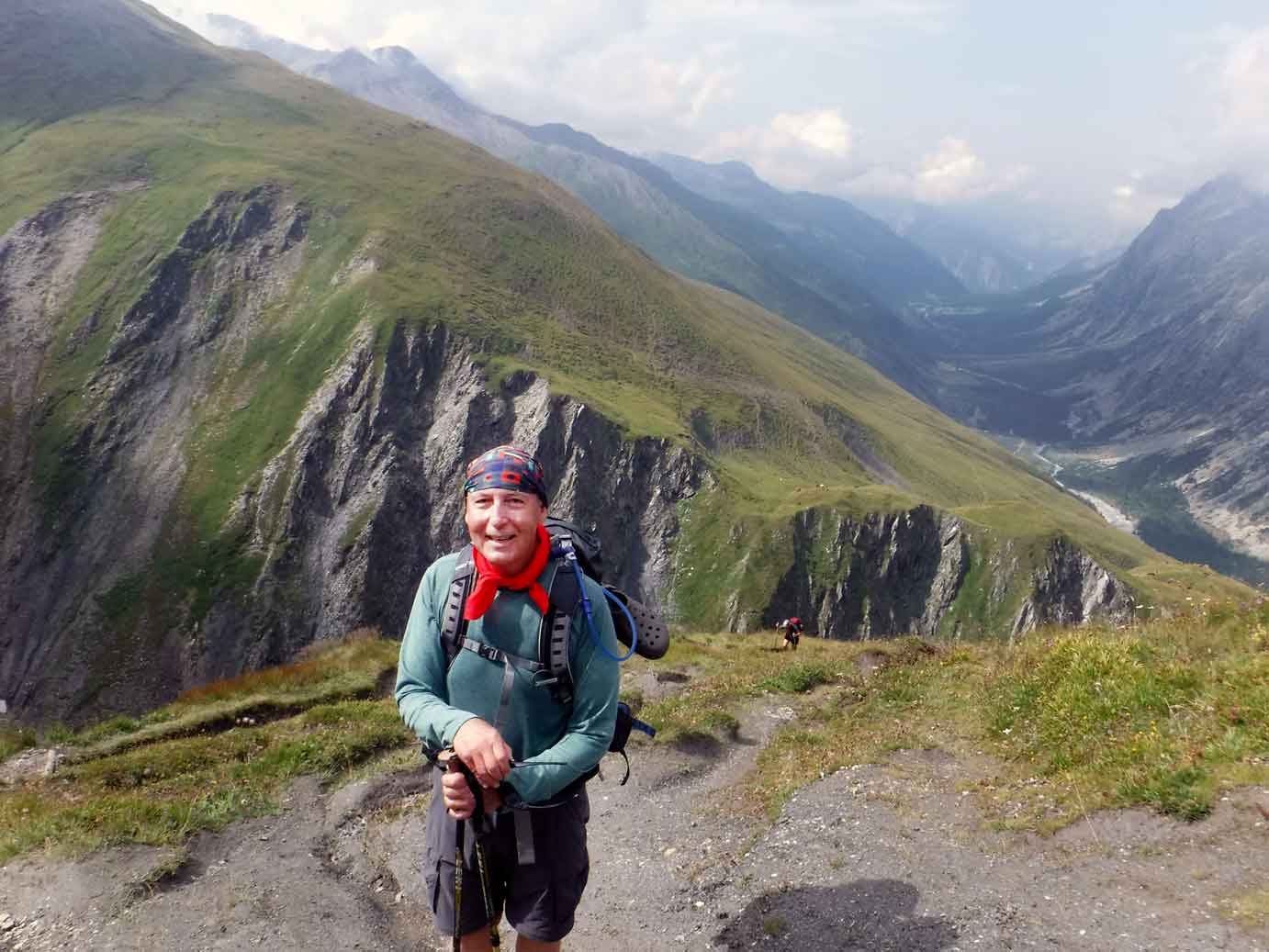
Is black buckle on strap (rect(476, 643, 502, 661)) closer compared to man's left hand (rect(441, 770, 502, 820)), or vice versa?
man's left hand (rect(441, 770, 502, 820))

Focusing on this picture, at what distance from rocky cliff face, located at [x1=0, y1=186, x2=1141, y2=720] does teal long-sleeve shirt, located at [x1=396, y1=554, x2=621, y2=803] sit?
84.8 metres

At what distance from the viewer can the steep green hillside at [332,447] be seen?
85750 millimetres

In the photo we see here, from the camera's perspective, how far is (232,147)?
154 meters

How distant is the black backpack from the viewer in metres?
5.66

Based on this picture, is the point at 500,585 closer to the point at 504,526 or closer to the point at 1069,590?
the point at 504,526

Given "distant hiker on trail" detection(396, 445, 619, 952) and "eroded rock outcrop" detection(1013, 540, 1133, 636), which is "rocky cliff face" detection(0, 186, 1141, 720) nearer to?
"eroded rock outcrop" detection(1013, 540, 1133, 636)

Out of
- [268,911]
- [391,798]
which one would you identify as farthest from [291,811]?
[268,911]

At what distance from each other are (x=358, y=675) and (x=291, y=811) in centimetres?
972

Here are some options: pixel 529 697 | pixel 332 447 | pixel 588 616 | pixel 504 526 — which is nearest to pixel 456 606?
pixel 504 526

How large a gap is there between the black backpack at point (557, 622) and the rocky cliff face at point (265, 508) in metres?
84.3

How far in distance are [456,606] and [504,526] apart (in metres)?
0.77

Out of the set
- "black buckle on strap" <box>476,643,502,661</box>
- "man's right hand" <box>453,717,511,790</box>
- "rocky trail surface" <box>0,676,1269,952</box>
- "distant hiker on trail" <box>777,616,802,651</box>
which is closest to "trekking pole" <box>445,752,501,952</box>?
"man's right hand" <box>453,717,511,790</box>

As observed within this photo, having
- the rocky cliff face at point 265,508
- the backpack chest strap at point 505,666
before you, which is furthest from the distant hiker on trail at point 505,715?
the rocky cliff face at point 265,508

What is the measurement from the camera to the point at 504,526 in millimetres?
5699
